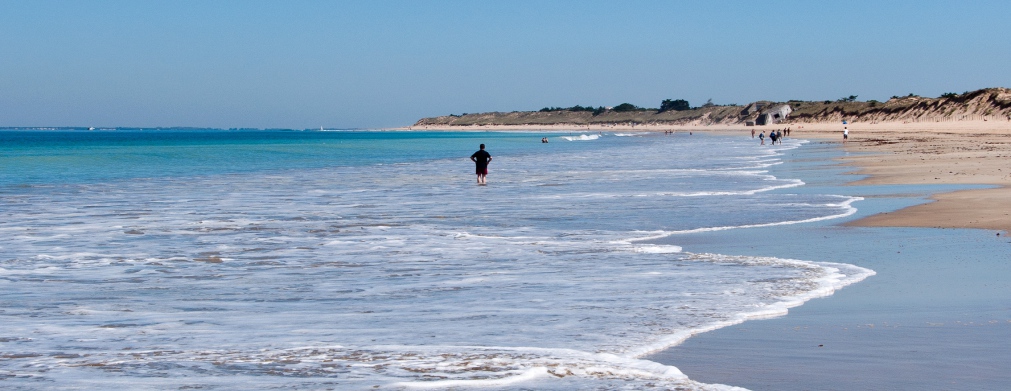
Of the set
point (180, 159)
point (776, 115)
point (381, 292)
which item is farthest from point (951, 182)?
point (776, 115)

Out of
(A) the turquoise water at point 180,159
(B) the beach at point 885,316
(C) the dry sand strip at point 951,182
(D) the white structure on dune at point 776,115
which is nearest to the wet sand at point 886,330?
(B) the beach at point 885,316

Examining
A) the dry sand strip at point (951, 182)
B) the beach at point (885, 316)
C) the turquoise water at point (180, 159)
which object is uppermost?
the beach at point (885, 316)

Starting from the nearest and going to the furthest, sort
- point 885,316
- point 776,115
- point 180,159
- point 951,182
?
point 885,316 → point 951,182 → point 180,159 → point 776,115

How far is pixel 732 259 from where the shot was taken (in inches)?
381

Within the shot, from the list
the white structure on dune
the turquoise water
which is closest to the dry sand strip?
→ the turquoise water

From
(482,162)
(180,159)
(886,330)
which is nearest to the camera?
(886,330)

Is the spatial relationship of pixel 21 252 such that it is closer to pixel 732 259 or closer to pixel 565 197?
pixel 732 259

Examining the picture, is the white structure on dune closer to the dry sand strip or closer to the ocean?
the dry sand strip

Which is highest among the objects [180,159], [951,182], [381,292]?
[381,292]

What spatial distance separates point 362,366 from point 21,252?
7069mm

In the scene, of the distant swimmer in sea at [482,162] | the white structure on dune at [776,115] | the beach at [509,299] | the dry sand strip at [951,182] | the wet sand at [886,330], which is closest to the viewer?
the wet sand at [886,330]

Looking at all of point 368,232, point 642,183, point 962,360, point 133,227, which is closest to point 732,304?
point 962,360

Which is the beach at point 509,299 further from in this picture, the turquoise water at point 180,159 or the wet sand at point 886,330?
the turquoise water at point 180,159

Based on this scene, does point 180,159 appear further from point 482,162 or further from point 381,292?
point 381,292
